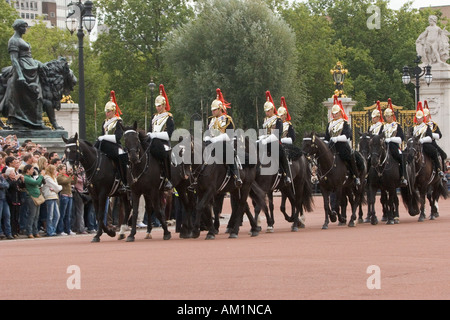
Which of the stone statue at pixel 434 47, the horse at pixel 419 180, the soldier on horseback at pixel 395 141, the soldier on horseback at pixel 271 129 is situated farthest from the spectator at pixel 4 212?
the stone statue at pixel 434 47

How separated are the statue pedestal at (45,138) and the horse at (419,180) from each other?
30.5ft

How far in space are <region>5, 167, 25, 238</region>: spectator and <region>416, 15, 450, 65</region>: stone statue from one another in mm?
30613

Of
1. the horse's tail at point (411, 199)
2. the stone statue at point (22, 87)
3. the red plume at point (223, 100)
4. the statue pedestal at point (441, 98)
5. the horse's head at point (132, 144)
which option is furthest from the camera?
the statue pedestal at point (441, 98)

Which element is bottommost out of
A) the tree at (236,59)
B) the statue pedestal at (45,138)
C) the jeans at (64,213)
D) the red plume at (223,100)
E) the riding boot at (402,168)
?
the jeans at (64,213)

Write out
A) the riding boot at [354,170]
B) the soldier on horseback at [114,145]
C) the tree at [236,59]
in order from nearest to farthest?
the soldier on horseback at [114,145] → the riding boot at [354,170] → the tree at [236,59]

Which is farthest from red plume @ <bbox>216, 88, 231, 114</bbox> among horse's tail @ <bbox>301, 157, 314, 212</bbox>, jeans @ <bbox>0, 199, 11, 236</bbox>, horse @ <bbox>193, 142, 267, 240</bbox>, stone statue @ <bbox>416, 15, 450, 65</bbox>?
stone statue @ <bbox>416, 15, 450, 65</bbox>

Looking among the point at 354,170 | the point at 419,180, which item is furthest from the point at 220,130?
the point at 419,180

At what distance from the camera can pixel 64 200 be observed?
24188 mm

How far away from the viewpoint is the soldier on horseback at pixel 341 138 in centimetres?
2375

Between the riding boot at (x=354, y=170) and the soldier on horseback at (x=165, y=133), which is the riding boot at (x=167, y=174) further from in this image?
the riding boot at (x=354, y=170)

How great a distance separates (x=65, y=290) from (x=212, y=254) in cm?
485

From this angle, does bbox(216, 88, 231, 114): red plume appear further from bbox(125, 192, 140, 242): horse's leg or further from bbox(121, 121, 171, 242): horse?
bbox(125, 192, 140, 242): horse's leg

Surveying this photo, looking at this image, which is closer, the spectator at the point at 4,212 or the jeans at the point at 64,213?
the spectator at the point at 4,212
